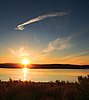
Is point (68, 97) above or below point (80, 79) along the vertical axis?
below

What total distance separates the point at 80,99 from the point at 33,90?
2.20 m

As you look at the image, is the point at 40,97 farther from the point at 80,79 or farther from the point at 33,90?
the point at 80,79

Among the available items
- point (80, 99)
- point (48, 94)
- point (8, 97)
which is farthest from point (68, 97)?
point (8, 97)

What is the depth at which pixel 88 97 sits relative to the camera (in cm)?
935

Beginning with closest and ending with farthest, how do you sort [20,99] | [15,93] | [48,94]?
[20,99]
[15,93]
[48,94]

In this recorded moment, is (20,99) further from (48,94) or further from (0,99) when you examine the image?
(48,94)

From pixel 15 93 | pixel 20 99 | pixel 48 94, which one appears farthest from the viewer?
pixel 48 94

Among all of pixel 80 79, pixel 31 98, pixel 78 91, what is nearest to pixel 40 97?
pixel 31 98

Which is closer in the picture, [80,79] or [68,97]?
[68,97]

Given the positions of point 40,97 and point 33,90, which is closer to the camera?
point 40,97

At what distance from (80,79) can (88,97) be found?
78.3 inches

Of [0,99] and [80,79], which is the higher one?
[80,79]

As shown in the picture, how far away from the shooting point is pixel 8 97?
9.40 m

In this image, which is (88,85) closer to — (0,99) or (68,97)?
(68,97)
